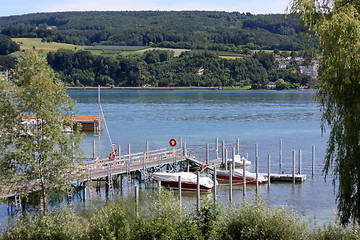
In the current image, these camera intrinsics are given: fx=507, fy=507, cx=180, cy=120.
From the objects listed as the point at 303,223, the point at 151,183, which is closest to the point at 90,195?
the point at 151,183

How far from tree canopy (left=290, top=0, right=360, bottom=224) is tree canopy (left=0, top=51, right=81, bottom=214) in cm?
985

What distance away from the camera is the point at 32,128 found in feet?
65.4

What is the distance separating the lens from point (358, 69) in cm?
1605

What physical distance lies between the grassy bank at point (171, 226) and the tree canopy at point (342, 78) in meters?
1.56

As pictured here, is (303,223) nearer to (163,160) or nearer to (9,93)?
(9,93)

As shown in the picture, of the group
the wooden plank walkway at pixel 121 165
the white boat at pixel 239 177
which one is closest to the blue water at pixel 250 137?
the white boat at pixel 239 177

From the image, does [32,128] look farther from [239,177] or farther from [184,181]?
[239,177]

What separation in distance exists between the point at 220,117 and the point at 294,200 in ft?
204

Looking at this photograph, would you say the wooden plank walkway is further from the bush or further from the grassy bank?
the bush

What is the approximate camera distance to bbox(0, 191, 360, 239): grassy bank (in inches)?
687

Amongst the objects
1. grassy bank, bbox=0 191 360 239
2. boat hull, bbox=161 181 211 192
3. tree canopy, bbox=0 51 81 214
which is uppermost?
tree canopy, bbox=0 51 81 214

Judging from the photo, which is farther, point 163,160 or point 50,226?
point 163,160

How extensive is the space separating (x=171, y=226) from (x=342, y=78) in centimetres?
781

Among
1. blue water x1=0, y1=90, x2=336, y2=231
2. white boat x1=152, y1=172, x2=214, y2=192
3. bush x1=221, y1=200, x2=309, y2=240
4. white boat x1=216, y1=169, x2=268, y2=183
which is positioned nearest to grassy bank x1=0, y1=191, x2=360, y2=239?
bush x1=221, y1=200, x2=309, y2=240
